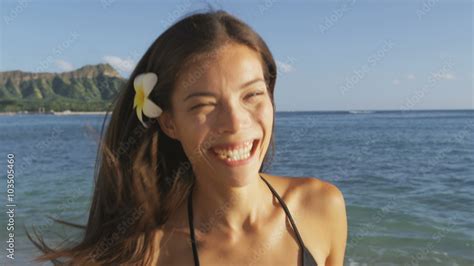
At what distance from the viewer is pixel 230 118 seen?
2176mm

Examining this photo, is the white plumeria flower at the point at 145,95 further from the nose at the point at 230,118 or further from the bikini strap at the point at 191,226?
the bikini strap at the point at 191,226

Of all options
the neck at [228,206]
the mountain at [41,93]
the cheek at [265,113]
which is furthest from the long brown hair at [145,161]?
the mountain at [41,93]

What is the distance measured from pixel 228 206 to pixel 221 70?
810 millimetres

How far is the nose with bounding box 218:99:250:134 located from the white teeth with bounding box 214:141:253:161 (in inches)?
4.1

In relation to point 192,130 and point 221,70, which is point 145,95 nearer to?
point 192,130

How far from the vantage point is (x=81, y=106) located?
113 metres

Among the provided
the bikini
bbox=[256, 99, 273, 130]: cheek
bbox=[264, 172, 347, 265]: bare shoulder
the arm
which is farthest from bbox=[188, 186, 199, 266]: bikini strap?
the arm

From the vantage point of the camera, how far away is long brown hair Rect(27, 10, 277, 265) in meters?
2.31

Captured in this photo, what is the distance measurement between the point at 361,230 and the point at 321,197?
557 cm

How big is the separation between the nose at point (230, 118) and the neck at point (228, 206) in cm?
49

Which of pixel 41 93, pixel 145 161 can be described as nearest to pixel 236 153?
pixel 145 161

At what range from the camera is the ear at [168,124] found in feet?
7.97

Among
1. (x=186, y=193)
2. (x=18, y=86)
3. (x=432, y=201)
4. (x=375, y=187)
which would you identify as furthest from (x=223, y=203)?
(x=18, y=86)

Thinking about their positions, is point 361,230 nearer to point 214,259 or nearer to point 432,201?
point 432,201
